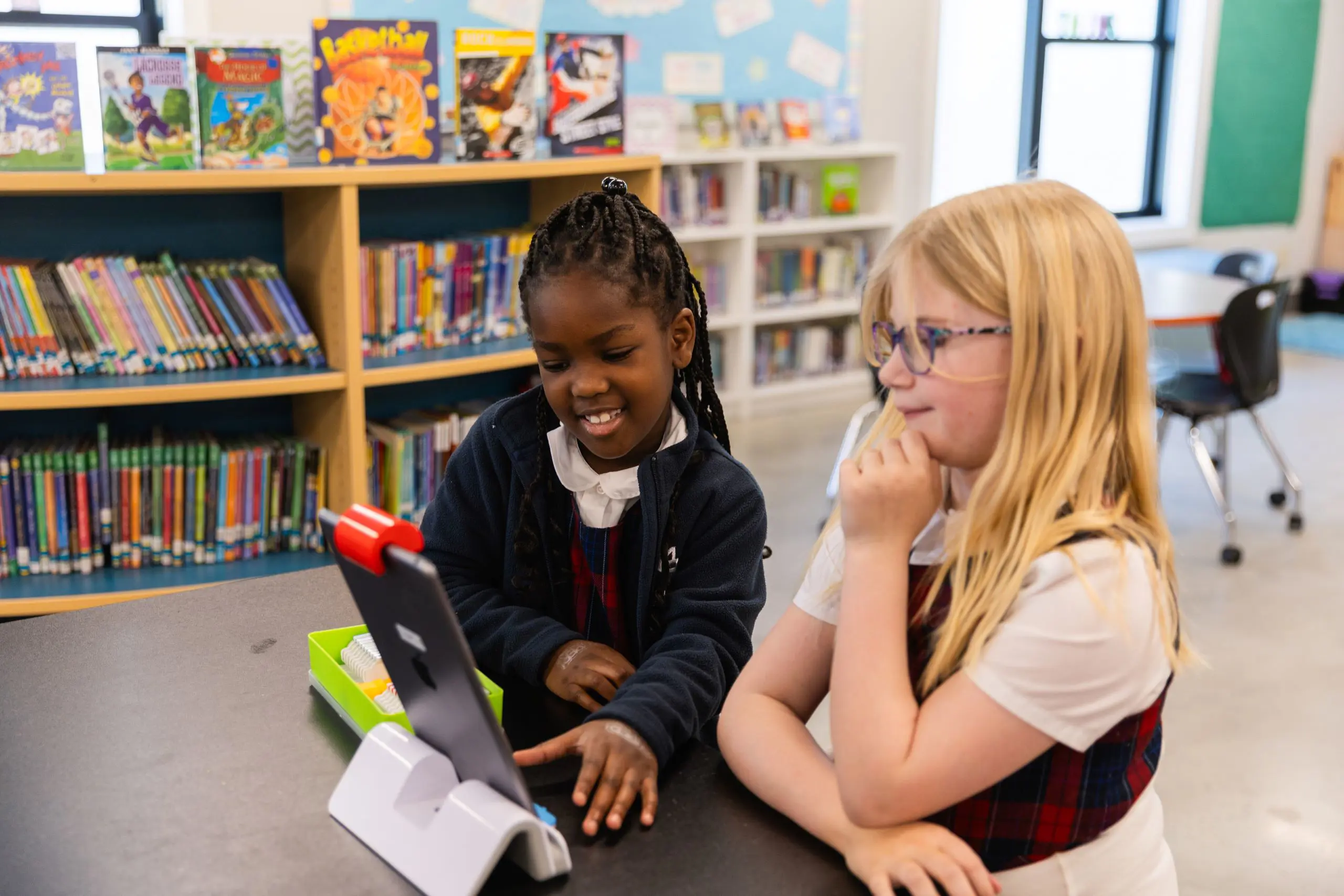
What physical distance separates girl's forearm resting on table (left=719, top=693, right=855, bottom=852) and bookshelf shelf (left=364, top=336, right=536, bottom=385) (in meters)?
1.70

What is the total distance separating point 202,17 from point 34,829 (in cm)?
380

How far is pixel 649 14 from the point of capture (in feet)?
17.1

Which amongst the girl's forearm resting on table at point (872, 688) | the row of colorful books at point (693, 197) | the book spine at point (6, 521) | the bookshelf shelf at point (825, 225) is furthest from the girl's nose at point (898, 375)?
the bookshelf shelf at point (825, 225)

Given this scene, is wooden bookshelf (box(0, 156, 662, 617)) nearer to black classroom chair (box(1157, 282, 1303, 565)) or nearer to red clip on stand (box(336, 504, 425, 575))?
red clip on stand (box(336, 504, 425, 575))

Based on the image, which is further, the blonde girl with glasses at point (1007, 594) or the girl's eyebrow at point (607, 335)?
the girl's eyebrow at point (607, 335)

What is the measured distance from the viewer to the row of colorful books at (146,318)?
249 cm

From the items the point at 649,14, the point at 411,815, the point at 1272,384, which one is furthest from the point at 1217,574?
the point at 411,815

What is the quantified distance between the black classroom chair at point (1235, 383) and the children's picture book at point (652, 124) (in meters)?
2.25

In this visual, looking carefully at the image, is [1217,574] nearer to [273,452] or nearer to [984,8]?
[273,452]

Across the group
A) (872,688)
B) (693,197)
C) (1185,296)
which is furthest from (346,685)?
(693,197)

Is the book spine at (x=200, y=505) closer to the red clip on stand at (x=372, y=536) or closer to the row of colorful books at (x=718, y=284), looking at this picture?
the red clip on stand at (x=372, y=536)

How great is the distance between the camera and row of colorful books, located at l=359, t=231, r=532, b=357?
271 cm

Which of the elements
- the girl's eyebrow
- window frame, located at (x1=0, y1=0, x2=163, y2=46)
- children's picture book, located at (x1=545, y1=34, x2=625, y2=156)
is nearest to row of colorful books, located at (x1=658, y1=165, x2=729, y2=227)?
window frame, located at (x1=0, y1=0, x2=163, y2=46)

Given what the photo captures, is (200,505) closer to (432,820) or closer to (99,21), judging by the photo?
(432,820)
